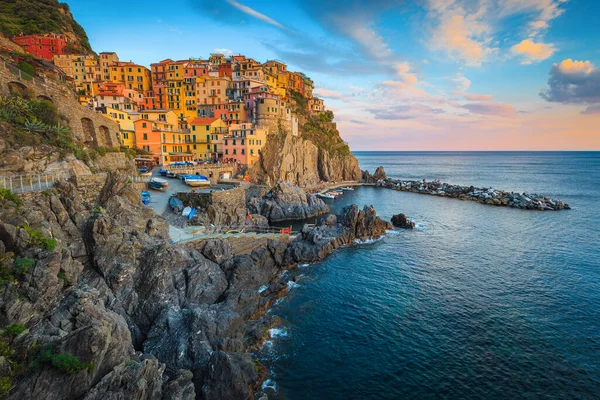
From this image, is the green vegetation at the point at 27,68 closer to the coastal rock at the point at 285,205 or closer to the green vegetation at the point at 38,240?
the green vegetation at the point at 38,240

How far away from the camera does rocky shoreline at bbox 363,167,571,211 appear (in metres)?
64.1

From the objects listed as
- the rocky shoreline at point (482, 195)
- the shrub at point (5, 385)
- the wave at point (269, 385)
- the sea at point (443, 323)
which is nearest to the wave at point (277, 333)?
the sea at point (443, 323)

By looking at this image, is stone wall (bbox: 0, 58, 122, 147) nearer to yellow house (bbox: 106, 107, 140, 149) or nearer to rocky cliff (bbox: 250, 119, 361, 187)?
yellow house (bbox: 106, 107, 140, 149)

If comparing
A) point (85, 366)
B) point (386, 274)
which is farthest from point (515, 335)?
point (85, 366)

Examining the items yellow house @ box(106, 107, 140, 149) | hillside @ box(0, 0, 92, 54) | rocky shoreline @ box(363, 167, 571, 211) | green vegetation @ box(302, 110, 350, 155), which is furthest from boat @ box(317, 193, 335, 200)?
hillside @ box(0, 0, 92, 54)

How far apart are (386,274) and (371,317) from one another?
28.3 ft

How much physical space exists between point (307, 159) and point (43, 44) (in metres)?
65.0

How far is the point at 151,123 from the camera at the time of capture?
194ft

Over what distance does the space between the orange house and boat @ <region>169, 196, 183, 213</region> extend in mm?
26538

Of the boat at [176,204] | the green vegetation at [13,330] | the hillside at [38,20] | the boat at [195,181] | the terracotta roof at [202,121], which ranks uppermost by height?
the hillside at [38,20]

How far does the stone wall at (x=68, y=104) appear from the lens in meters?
31.8

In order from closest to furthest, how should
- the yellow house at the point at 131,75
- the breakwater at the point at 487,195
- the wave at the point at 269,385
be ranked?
the wave at the point at 269,385
the breakwater at the point at 487,195
the yellow house at the point at 131,75

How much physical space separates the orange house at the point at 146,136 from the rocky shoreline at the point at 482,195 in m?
61.1

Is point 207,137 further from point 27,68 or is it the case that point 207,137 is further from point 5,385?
point 5,385
